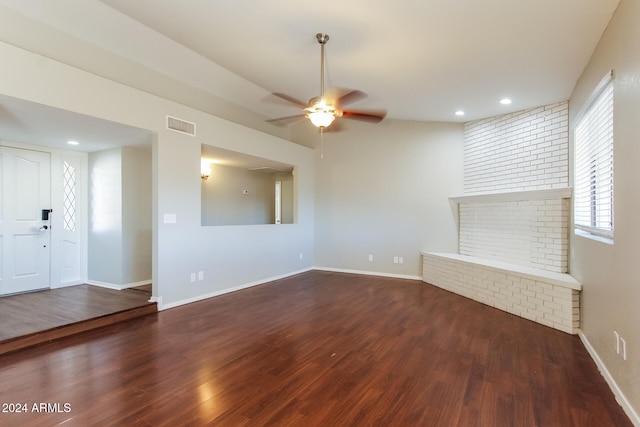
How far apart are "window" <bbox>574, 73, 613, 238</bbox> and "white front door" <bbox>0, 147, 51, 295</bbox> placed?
6.92 meters

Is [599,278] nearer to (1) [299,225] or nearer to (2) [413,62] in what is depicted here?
(2) [413,62]

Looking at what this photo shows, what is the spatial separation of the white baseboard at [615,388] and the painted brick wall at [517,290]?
0.49 m

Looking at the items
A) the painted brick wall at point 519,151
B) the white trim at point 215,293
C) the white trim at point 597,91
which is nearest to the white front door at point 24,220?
the white trim at point 215,293

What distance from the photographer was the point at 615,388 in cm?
223

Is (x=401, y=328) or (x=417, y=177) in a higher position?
(x=417, y=177)

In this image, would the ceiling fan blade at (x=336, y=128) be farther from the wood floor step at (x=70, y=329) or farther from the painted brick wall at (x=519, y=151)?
the wood floor step at (x=70, y=329)

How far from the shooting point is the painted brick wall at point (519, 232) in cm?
416

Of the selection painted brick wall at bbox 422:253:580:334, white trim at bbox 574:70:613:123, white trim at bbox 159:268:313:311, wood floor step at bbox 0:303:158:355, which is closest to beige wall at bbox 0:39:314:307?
white trim at bbox 159:268:313:311

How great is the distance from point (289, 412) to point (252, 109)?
5.37 metres

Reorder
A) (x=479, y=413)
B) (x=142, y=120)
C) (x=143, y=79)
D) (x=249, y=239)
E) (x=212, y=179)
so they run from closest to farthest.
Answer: (x=479, y=413) → (x=142, y=120) → (x=143, y=79) → (x=249, y=239) → (x=212, y=179)

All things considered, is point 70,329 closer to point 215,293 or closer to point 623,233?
point 215,293

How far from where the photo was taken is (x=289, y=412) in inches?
78.6

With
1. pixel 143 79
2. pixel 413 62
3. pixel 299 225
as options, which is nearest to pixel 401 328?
pixel 413 62

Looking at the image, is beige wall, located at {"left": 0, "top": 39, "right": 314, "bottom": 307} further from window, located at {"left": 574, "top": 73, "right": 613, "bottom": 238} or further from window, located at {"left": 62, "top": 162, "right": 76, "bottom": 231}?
window, located at {"left": 574, "top": 73, "right": 613, "bottom": 238}
